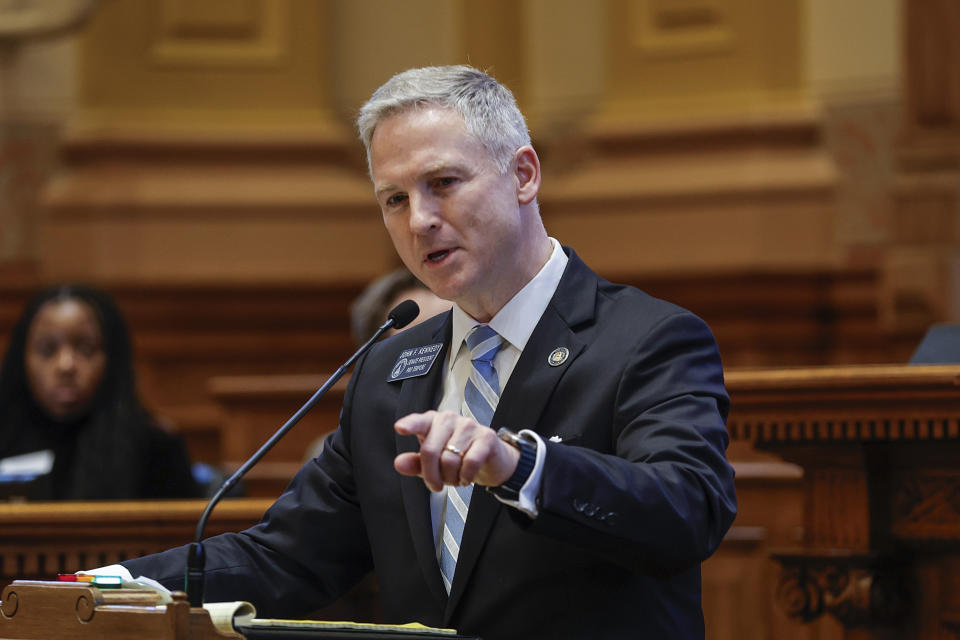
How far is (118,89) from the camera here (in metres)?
5.30

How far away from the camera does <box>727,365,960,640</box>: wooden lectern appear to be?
8.48 ft

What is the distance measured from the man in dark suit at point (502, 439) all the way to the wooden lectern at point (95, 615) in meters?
0.21

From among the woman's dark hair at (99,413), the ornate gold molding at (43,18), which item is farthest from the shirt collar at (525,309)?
the ornate gold molding at (43,18)

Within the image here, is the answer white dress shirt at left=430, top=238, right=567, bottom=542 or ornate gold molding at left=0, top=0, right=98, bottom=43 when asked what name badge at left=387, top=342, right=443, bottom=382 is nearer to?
white dress shirt at left=430, top=238, right=567, bottom=542

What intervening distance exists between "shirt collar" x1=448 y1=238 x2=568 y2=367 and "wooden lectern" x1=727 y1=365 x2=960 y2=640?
2.45ft

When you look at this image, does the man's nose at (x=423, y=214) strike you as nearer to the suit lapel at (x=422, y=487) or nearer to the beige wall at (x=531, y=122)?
the suit lapel at (x=422, y=487)

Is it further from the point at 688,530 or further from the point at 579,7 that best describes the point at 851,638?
the point at 579,7

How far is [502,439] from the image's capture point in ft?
5.11

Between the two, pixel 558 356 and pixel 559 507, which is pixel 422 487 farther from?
pixel 559 507

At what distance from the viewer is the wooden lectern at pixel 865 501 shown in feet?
8.48

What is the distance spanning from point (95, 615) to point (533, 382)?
631mm

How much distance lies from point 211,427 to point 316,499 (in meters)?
3.08

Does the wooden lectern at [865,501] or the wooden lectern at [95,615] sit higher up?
the wooden lectern at [95,615]

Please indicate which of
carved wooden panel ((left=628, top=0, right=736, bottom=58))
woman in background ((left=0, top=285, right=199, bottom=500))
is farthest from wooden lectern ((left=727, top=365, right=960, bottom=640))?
carved wooden panel ((left=628, top=0, right=736, bottom=58))
